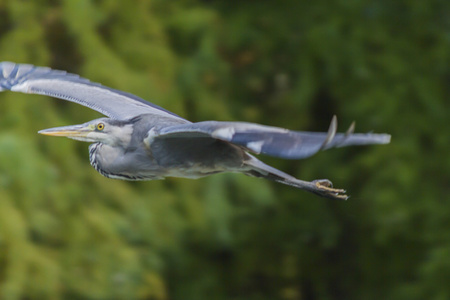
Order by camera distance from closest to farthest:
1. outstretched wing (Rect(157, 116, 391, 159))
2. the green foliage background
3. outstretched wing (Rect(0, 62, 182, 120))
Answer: outstretched wing (Rect(157, 116, 391, 159)) → outstretched wing (Rect(0, 62, 182, 120)) → the green foliage background

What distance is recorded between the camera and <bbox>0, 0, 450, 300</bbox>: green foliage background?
6734 millimetres

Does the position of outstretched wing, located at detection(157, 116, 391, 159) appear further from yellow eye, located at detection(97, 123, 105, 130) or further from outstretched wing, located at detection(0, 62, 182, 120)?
outstretched wing, located at detection(0, 62, 182, 120)

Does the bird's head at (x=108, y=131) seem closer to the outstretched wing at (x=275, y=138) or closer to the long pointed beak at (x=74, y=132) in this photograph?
the long pointed beak at (x=74, y=132)

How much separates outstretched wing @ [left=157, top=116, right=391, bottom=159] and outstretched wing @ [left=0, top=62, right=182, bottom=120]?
1106 mm

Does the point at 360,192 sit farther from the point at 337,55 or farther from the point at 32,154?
the point at 32,154

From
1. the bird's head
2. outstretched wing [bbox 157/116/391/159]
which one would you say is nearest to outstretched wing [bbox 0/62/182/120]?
the bird's head

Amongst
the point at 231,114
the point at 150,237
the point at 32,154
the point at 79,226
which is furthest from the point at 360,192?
the point at 32,154

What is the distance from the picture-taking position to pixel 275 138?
278cm

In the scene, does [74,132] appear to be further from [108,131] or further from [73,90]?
[73,90]

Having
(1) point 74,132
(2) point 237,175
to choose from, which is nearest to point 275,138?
(1) point 74,132

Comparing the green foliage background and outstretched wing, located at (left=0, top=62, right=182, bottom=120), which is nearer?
outstretched wing, located at (left=0, top=62, right=182, bottom=120)

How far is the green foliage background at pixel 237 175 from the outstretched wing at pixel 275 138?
3.55 metres

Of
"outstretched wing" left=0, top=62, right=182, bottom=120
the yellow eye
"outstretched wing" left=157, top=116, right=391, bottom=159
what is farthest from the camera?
"outstretched wing" left=0, top=62, right=182, bottom=120

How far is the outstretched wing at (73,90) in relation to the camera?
4023 millimetres
